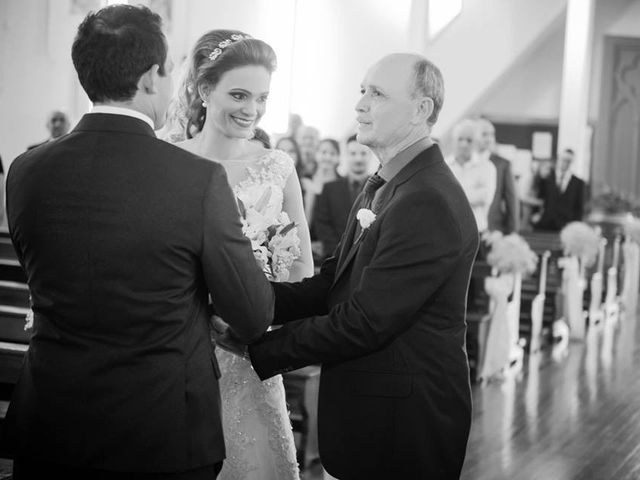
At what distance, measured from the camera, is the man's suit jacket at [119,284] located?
195 cm

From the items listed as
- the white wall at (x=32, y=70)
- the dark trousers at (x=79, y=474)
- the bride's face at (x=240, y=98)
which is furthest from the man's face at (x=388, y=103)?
the white wall at (x=32, y=70)

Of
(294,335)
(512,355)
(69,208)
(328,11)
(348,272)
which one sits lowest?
(512,355)

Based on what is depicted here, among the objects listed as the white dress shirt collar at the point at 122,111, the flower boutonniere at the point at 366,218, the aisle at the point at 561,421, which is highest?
the white dress shirt collar at the point at 122,111

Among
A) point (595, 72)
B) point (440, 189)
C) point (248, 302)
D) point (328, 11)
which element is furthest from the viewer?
point (595, 72)

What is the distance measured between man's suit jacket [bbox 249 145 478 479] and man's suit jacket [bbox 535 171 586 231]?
37.3 ft

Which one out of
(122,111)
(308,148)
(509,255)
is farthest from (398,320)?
(308,148)

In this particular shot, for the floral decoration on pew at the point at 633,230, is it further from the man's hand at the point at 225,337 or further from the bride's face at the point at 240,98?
the man's hand at the point at 225,337

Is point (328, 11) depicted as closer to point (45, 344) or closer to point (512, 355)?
point (512, 355)

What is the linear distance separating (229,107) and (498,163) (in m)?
6.21

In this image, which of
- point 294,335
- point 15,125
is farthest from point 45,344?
point 15,125

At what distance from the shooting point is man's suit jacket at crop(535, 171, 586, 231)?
13453mm

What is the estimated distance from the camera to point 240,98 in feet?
9.65

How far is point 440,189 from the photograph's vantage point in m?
2.40

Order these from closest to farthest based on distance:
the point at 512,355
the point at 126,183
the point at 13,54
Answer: the point at 126,183 < the point at 512,355 < the point at 13,54
